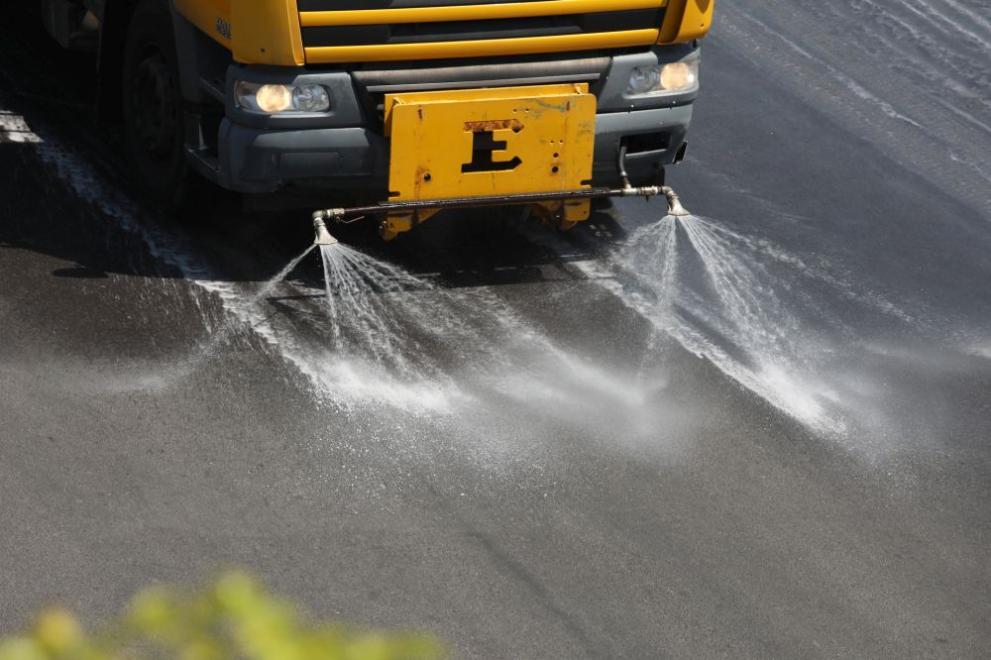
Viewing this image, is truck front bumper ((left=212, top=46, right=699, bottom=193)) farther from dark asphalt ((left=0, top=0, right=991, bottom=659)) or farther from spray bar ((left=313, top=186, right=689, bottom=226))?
dark asphalt ((left=0, top=0, right=991, bottom=659))

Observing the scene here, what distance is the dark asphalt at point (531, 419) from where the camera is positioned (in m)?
4.70

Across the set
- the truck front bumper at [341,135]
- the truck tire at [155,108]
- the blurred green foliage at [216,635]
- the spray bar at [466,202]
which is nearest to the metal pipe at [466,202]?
the spray bar at [466,202]

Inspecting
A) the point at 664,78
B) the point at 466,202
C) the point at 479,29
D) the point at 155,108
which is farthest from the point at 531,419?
the point at 155,108

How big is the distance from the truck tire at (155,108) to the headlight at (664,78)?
2.09 meters

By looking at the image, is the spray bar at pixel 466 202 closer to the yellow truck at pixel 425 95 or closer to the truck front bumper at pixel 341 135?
the yellow truck at pixel 425 95

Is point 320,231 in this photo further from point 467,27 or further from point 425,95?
point 467,27

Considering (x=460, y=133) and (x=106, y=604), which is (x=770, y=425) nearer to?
(x=460, y=133)

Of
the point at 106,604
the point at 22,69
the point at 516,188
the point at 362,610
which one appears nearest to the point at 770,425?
the point at 516,188

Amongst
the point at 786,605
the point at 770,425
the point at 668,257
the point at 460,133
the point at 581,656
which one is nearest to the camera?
the point at 581,656

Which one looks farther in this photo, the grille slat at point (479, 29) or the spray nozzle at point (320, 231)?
the spray nozzle at point (320, 231)

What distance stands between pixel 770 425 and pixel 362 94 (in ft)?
7.23

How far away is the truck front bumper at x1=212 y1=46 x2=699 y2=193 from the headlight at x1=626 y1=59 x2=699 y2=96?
3cm

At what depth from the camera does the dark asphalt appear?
4.70m

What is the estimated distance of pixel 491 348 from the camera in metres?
6.29
